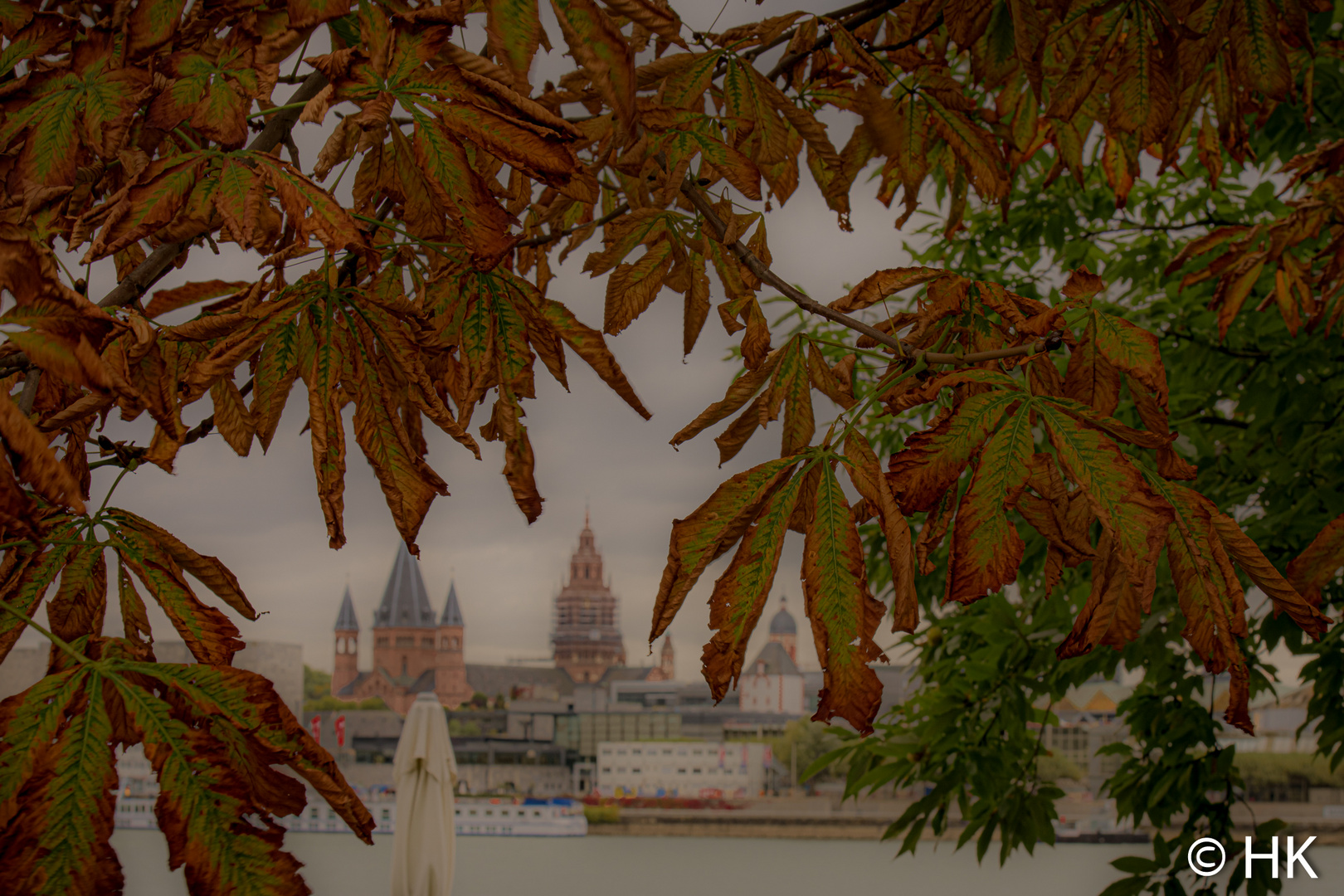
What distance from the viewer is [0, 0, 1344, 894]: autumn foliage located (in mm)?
510

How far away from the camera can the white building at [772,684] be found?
42.9m

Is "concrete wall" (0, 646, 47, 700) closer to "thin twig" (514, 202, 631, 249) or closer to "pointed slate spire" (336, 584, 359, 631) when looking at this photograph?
"thin twig" (514, 202, 631, 249)

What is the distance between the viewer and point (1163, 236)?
10.6 ft

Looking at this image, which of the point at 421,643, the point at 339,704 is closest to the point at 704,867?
the point at 339,704

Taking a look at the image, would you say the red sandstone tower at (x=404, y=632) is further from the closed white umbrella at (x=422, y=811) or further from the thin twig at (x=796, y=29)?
the thin twig at (x=796, y=29)

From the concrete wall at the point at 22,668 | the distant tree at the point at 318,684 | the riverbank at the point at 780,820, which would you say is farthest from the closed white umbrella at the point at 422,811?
the distant tree at the point at 318,684

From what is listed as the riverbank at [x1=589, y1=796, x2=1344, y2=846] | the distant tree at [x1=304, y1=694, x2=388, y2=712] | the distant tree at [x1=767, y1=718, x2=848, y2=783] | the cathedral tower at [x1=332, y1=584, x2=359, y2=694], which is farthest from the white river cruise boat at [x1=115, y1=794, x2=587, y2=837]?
the cathedral tower at [x1=332, y1=584, x2=359, y2=694]

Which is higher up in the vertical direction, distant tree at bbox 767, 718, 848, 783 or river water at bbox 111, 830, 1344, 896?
distant tree at bbox 767, 718, 848, 783

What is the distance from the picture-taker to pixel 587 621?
199ft

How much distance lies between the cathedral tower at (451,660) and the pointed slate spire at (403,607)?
126 centimetres

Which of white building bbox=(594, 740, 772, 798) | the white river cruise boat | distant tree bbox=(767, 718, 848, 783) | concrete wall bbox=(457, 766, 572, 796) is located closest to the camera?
distant tree bbox=(767, 718, 848, 783)

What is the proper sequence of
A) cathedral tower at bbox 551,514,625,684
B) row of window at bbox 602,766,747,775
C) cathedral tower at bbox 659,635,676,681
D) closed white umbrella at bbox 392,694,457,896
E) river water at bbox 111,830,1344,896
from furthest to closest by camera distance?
cathedral tower at bbox 551,514,625,684 < cathedral tower at bbox 659,635,676,681 < row of window at bbox 602,766,747,775 < river water at bbox 111,830,1344,896 < closed white umbrella at bbox 392,694,457,896

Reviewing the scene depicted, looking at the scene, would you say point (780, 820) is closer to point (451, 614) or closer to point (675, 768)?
point (675, 768)

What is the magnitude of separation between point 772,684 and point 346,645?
81.1 feet
